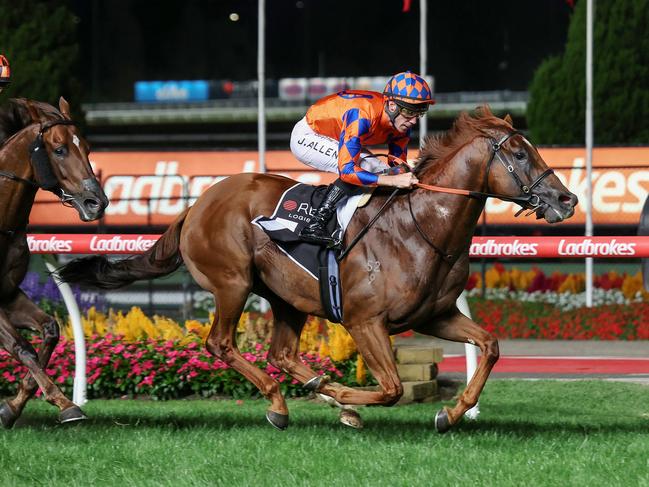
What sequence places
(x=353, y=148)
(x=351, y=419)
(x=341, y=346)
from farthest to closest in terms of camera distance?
1. (x=341, y=346)
2. (x=351, y=419)
3. (x=353, y=148)

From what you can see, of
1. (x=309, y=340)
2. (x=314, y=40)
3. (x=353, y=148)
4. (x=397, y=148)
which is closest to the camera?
(x=353, y=148)

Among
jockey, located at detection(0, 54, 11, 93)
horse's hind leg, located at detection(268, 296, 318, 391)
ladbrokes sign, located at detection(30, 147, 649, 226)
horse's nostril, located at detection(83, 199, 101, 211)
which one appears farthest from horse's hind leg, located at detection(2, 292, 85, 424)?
ladbrokes sign, located at detection(30, 147, 649, 226)

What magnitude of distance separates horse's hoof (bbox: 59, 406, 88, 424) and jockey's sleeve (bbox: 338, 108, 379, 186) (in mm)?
1839

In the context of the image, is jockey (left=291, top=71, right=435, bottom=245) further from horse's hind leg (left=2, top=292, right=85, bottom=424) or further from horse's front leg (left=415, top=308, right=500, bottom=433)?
horse's hind leg (left=2, top=292, right=85, bottom=424)

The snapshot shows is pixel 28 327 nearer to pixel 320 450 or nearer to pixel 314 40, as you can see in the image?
pixel 320 450

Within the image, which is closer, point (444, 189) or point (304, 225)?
point (444, 189)

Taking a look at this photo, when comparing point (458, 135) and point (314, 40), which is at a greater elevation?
point (314, 40)

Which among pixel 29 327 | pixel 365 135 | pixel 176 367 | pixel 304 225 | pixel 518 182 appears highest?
pixel 365 135

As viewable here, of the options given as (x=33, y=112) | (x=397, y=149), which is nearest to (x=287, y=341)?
(x=397, y=149)

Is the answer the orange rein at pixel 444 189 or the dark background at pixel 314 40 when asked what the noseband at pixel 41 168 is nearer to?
the orange rein at pixel 444 189

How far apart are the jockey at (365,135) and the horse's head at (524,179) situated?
44 cm

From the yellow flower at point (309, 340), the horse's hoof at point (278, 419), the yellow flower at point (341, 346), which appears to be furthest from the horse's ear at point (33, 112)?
the yellow flower at point (309, 340)

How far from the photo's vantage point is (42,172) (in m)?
6.53

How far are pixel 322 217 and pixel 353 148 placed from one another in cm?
43
